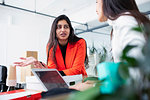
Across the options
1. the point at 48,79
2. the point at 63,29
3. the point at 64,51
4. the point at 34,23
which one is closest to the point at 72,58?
the point at 64,51

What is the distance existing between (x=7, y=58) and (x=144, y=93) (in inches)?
156

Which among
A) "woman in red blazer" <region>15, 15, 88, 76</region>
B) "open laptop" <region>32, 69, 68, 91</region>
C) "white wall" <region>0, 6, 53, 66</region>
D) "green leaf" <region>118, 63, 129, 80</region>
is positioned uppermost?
"white wall" <region>0, 6, 53, 66</region>

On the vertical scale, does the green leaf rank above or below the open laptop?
above

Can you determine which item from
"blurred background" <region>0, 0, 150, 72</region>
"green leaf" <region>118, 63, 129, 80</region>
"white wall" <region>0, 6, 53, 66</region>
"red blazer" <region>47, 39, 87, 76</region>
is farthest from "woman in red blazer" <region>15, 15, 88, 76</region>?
"white wall" <region>0, 6, 53, 66</region>

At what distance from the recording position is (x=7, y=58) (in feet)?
12.1

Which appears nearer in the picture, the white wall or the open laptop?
the open laptop

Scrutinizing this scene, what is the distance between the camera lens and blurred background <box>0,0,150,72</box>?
12.0 ft

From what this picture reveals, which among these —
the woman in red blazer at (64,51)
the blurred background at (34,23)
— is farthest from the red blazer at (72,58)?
the blurred background at (34,23)

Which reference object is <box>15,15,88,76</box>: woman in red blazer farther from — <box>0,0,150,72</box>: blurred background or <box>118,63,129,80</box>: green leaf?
<box>0,0,150,72</box>: blurred background

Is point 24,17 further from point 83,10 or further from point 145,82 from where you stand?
point 145,82

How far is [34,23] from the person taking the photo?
14.5ft

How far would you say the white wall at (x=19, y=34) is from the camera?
370 cm

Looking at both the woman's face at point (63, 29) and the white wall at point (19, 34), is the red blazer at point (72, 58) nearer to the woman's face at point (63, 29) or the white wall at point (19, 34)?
the woman's face at point (63, 29)

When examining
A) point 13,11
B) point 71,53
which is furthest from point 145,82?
point 13,11
